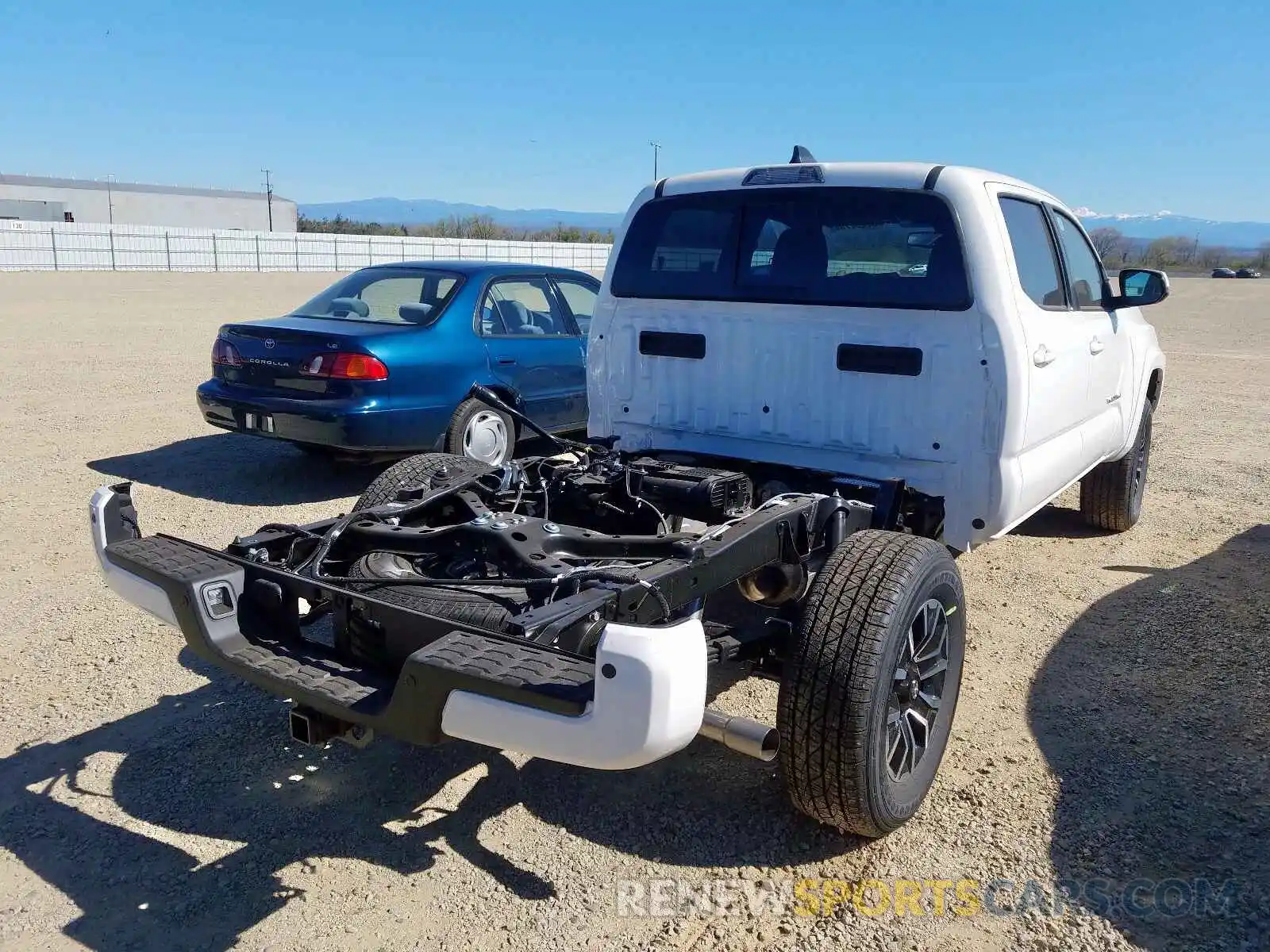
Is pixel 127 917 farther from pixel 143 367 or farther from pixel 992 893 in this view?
pixel 143 367

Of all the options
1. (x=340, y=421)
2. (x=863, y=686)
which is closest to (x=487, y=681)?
(x=863, y=686)

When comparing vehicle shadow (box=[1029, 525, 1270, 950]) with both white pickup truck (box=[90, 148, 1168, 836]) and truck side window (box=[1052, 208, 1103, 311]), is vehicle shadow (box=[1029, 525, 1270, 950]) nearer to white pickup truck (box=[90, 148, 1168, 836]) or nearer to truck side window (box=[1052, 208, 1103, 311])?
white pickup truck (box=[90, 148, 1168, 836])

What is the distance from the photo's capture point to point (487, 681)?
2.42m

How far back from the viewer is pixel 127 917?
281cm

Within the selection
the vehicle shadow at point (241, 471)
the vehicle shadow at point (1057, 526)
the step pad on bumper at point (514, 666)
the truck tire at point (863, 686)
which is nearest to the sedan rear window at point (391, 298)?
the vehicle shadow at point (241, 471)

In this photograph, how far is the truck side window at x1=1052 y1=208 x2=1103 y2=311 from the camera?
512 cm

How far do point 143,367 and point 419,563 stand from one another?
10952mm

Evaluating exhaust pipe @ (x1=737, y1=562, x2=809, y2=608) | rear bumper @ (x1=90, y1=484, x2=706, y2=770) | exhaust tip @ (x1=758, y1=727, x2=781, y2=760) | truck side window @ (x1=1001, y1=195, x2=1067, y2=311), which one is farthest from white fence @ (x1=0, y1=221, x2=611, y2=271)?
exhaust tip @ (x1=758, y1=727, x2=781, y2=760)

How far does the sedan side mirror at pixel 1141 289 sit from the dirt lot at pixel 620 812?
151cm

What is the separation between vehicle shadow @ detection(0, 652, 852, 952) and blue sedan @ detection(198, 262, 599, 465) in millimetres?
3165

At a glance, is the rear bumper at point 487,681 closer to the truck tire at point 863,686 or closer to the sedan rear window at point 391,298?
the truck tire at point 863,686

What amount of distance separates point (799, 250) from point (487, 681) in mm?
2685

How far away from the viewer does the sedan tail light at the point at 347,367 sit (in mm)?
6922

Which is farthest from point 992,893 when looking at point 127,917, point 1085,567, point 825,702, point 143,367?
point 143,367
